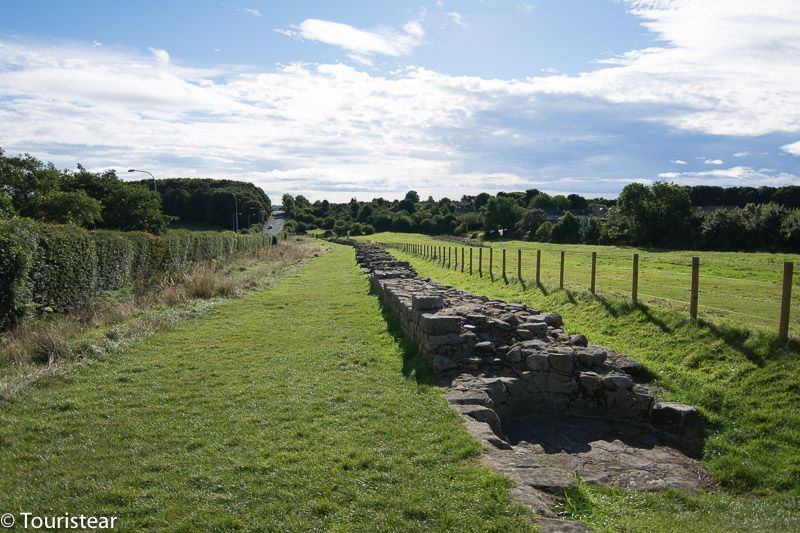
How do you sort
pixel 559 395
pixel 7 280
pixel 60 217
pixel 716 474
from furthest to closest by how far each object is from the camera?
pixel 60 217 → pixel 7 280 → pixel 559 395 → pixel 716 474

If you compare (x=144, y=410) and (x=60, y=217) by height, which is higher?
(x=60, y=217)

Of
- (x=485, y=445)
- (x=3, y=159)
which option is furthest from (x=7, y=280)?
(x=3, y=159)

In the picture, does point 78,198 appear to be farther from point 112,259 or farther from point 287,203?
point 287,203

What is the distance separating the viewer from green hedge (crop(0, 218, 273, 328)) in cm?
1151

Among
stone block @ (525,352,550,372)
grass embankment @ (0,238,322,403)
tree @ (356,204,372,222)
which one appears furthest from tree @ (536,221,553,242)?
stone block @ (525,352,550,372)

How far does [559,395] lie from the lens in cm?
820

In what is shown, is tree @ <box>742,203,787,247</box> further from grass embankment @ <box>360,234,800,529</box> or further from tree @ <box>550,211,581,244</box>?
grass embankment @ <box>360,234,800,529</box>

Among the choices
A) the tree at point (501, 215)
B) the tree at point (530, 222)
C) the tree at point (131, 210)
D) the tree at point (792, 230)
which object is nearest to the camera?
the tree at point (131, 210)

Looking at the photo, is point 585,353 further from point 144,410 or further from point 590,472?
point 144,410

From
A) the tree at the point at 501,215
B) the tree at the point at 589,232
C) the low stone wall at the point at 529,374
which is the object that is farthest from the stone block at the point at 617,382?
the tree at the point at 501,215

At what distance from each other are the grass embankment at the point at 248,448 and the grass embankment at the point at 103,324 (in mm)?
483

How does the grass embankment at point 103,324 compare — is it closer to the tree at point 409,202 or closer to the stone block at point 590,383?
the stone block at point 590,383

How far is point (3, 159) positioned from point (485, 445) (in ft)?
111

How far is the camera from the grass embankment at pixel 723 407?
5047 mm
